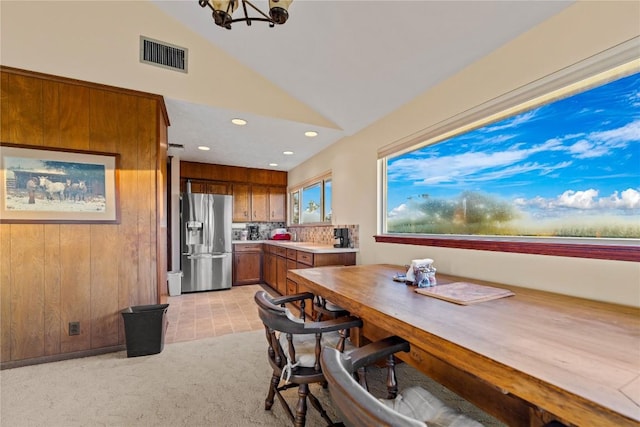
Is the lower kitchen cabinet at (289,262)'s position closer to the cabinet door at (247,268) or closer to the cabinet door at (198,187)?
the cabinet door at (247,268)

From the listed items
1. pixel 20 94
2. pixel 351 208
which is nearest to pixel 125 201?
pixel 20 94

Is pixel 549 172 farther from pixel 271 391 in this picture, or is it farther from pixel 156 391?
pixel 156 391

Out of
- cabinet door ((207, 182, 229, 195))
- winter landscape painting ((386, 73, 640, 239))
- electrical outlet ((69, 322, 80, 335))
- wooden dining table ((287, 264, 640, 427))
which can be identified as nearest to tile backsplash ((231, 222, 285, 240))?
cabinet door ((207, 182, 229, 195))

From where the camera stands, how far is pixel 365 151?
11.3ft

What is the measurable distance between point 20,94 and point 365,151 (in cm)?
335

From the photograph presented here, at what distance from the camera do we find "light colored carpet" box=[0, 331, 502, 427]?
5.56 feet

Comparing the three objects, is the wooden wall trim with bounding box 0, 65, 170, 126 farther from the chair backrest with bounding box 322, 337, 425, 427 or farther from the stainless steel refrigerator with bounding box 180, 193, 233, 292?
the chair backrest with bounding box 322, 337, 425, 427

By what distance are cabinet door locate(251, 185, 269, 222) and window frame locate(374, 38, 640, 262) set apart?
13.5 feet

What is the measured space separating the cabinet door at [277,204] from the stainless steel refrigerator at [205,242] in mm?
1179

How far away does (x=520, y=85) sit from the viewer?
1.80 m

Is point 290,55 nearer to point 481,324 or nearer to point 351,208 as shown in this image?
point 351,208

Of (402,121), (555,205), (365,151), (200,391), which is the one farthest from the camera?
(365,151)

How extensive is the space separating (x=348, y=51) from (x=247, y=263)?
430cm

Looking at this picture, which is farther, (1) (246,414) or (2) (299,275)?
(2) (299,275)
